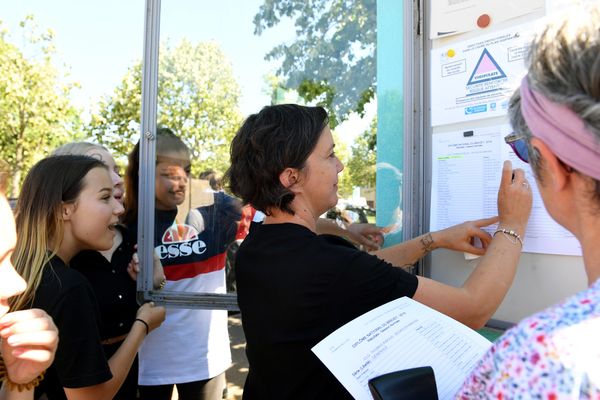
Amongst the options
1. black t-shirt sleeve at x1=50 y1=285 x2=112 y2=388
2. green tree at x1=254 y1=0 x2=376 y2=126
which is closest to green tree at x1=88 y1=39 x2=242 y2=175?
green tree at x1=254 y1=0 x2=376 y2=126

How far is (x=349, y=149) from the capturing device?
2320 millimetres

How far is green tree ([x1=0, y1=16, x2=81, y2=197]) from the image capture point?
36.8ft

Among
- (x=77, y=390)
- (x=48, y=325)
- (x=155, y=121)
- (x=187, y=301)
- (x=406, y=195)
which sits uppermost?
(x=155, y=121)

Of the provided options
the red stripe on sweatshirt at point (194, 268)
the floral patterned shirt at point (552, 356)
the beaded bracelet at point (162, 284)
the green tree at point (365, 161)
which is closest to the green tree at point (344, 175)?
the green tree at point (365, 161)

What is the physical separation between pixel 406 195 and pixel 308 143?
69 centimetres

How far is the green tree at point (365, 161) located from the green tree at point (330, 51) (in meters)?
0.15

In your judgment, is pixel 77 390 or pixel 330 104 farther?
pixel 330 104

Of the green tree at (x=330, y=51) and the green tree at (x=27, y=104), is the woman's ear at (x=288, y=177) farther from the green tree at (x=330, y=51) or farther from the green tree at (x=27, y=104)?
the green tree at (x=27, y=104)

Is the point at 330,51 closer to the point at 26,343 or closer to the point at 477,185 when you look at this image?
the point at 477,185

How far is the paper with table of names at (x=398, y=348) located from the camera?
42.6 inches

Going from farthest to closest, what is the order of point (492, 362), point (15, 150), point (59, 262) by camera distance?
point (15, 150) → point (59, 262) → point (492, 362)

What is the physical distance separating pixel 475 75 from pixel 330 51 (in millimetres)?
897

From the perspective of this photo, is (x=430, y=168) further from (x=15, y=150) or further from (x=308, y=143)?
(x=15, y=150)

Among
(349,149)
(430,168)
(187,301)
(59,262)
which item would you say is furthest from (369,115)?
(59,262)
